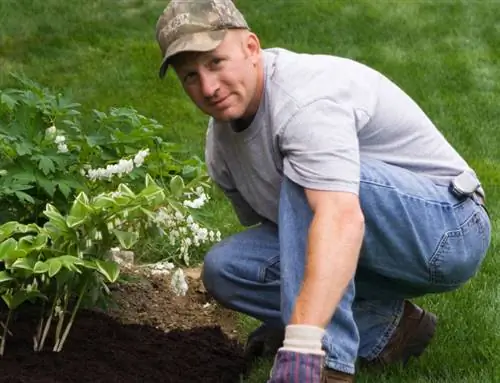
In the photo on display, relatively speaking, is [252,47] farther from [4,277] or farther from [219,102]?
[4,277]

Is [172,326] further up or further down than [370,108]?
further down

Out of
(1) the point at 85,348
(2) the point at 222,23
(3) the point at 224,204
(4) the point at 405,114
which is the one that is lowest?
(3) the point at 224,204

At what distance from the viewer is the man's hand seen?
2.49 m

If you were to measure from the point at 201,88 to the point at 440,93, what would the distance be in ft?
16.2

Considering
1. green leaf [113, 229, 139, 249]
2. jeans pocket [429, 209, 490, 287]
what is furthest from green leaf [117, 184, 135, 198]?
jeans pocket [429, 209, 490, 287]

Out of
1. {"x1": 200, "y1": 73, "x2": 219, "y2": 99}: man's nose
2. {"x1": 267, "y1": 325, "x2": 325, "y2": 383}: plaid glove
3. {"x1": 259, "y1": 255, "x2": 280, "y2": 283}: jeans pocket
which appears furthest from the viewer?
{"x1": 259, "y1": 255, "x2": 280, "y2": 283}: jeans pocket

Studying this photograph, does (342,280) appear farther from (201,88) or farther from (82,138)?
(82,138)

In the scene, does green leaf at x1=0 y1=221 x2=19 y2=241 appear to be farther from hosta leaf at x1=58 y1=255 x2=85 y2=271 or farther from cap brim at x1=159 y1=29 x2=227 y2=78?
cap brim at x1=159 y1=29 x2=227 y2=78

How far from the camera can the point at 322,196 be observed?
8.59ft

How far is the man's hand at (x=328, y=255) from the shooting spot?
98.2 inches

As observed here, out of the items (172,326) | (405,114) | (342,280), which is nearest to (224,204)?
(172,326)

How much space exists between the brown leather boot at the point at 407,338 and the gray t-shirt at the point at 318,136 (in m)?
0.58

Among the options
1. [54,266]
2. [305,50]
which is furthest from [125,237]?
[305,50]

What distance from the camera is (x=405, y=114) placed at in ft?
10.1
